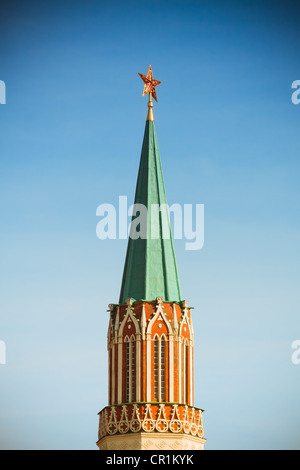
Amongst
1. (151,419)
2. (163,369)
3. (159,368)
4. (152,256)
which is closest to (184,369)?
(163,369)

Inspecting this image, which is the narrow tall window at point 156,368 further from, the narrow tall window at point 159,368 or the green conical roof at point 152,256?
the green conical roof at point 152,256

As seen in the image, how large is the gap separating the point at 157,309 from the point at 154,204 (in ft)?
31.8

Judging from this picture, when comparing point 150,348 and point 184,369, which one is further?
point 184,369

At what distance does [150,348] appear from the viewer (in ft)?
401

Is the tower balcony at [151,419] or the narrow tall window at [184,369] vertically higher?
the narrow tall window at [184,369]

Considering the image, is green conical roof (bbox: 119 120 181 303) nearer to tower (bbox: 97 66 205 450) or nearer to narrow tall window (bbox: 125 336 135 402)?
tower (bbox: 97 66 205 450)

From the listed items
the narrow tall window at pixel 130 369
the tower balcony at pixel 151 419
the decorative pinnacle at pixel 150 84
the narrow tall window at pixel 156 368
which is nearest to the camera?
the tower balcony at pixel 151 419

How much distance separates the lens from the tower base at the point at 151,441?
119 metres

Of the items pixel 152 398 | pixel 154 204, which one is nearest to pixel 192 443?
pixel 152 398

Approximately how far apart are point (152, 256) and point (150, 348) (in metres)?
8.17

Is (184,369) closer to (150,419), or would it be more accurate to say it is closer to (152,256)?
(150,419)

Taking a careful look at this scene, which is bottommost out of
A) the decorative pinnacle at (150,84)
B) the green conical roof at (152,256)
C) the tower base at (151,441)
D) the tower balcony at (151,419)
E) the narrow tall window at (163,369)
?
the tower base at (151,441)

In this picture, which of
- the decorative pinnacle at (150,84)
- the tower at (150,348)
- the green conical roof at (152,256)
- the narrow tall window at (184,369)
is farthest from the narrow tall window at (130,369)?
the decorative pinnacle at (150,84)
